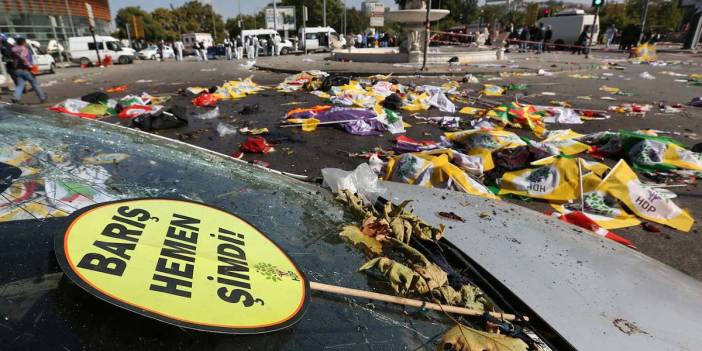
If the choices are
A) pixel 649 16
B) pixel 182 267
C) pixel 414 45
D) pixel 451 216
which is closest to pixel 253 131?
pixel 451 216

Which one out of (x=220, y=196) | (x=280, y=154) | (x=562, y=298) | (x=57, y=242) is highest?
(x=57, y=242)

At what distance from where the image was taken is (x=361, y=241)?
4.61ft

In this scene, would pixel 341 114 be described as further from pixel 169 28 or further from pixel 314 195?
pixel 169 28

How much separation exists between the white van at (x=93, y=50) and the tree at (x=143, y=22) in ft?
133

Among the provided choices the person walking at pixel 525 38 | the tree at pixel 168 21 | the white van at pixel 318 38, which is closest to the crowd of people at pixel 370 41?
the white van at pixel 318 38

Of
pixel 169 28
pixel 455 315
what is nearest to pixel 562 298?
pixel 455 315

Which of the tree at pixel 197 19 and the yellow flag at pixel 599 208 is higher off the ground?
the tree at pixel 197 19

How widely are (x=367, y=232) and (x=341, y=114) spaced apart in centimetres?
541

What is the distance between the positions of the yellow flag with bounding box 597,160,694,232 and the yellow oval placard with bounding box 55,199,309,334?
145 inches

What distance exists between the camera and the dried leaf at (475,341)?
989 mm

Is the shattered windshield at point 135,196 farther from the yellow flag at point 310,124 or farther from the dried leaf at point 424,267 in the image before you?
the yellow flag at point 310,124

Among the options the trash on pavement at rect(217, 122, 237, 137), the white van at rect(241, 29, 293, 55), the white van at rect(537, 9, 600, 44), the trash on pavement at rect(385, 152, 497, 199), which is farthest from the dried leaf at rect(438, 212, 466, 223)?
the white van at rect(537, 9, 600, 44)

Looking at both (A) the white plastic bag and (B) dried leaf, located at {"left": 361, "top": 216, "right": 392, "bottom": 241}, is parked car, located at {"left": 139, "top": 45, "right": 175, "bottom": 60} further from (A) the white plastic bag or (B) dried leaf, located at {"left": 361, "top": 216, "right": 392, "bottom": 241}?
(B) dried leaf, located at {"left": 361, "top": 216, "right": 392, "bottom": 241}

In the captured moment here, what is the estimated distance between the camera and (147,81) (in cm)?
1420
